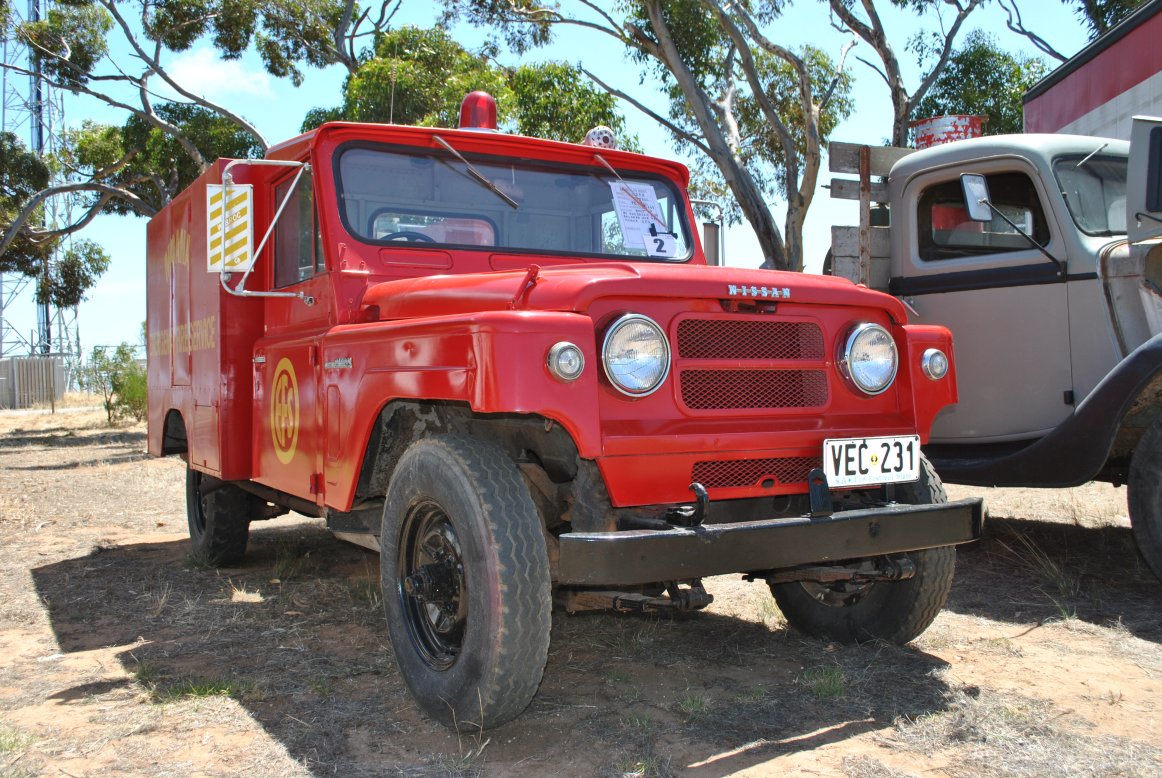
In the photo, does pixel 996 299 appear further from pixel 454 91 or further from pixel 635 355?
pixel 454 91

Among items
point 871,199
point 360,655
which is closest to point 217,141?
point 871,199

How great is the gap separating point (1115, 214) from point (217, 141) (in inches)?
569

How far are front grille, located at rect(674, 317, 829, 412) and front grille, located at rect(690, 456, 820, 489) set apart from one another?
0.18 metres

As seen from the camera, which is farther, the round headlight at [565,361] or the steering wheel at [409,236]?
the steering wheel at [409,236]

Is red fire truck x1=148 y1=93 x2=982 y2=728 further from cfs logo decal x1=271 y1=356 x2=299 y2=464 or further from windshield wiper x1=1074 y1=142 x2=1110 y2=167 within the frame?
windshield wiper x1=1074 y1=142 x2=1110 y2=167

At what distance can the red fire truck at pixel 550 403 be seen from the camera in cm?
295

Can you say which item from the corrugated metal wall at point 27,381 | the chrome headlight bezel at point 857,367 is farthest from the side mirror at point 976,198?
the corrugated metal wall at point 27,381

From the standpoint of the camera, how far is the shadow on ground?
314cm

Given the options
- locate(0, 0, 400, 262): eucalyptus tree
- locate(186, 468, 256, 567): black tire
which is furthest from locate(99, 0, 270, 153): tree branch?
locate(186, 468, 256, 567): black tire

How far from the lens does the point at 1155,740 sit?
3.18 metres

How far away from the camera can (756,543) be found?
303 cm

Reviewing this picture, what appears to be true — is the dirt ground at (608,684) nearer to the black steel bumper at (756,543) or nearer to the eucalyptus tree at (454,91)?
the black steel bumper at (756,543)

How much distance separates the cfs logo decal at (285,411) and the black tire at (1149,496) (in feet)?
12.6

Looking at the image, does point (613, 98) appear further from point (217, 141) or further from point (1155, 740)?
point (1155, 740)
